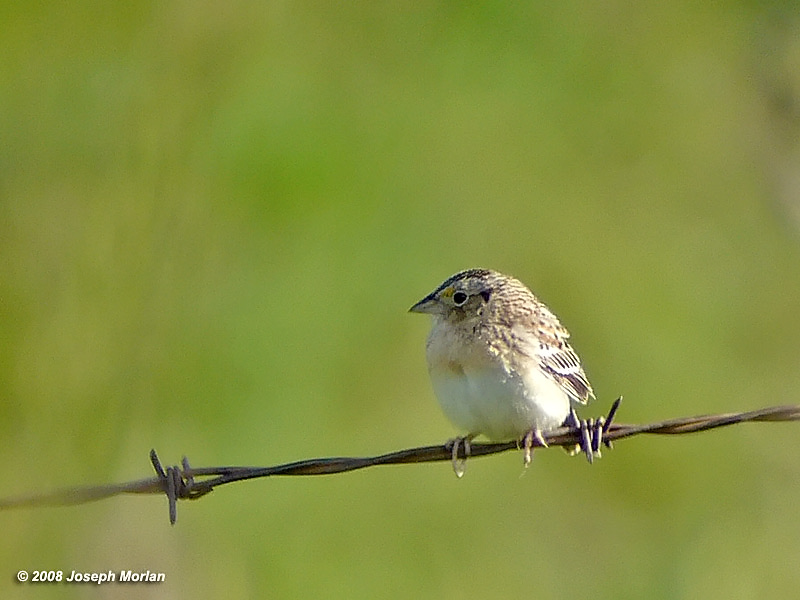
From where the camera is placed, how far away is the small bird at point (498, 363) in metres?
6.34

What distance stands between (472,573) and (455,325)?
3.21 metres

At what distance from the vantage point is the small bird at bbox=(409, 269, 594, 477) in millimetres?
6344

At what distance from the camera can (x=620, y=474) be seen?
1097 centimetres

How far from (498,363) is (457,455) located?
2.12 feet

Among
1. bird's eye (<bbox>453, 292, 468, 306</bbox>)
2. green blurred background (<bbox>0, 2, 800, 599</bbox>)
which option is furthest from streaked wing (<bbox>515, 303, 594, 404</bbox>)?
green blurred background (<bbox>0, 2, 800, 599</bbox>)

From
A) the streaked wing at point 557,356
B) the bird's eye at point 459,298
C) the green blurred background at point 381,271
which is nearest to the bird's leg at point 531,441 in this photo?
the streaked wing at point 557,356

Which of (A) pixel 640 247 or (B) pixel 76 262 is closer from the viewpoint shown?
(B) pixel 76 262

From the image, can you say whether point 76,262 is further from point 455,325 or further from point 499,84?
point 499,84

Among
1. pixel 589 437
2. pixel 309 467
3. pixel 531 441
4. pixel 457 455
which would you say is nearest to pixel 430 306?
pixel 531 441

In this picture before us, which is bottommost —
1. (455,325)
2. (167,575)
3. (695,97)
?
(167,575)

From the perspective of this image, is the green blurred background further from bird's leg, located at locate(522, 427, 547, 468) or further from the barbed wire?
bird's leg, located at locate(522, 427, 547, 468)

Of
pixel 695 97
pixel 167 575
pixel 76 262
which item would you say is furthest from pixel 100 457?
pixel 695 97

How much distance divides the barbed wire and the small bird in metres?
0.62

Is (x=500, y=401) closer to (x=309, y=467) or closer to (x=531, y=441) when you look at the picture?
(x=531, y=441)
